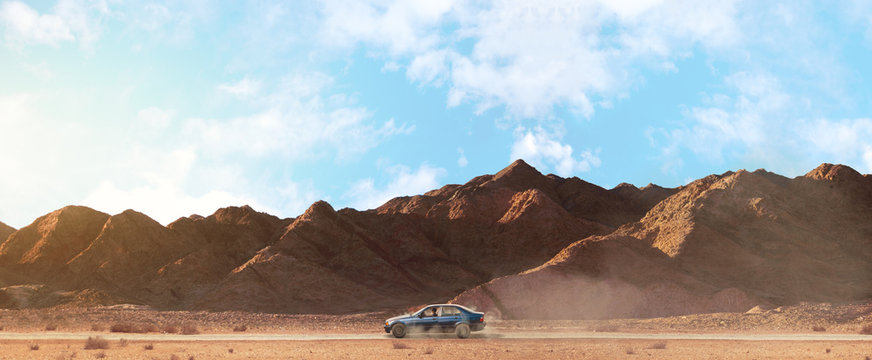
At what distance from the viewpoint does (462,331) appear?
95.5 feet

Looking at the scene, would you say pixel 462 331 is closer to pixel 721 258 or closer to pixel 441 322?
pixel 441 322

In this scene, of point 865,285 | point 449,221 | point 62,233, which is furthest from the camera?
point 449,221

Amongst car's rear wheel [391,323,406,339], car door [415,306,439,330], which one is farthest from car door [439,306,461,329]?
car's rear wheel [391,323,406,339]

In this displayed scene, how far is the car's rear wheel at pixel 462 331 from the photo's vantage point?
95.5 feet

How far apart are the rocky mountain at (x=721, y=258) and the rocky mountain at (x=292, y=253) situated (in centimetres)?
2530

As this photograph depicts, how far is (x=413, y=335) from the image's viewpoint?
30.0 m

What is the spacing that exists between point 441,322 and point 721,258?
55.0 metres

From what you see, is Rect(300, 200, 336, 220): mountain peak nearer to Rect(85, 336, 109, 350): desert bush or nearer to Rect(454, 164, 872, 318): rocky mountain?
Rect(454, 164, 872, 318): rocky mountain

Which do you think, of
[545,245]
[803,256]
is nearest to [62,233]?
[545,245]

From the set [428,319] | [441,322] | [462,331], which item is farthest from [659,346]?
[428,319]

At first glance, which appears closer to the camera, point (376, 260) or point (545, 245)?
point (376, 260)

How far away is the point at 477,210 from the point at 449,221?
560 centimetres

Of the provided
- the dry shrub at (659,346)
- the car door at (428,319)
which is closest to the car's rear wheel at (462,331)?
the car door at (428,319)

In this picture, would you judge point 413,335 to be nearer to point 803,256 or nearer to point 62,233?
point 803,256
